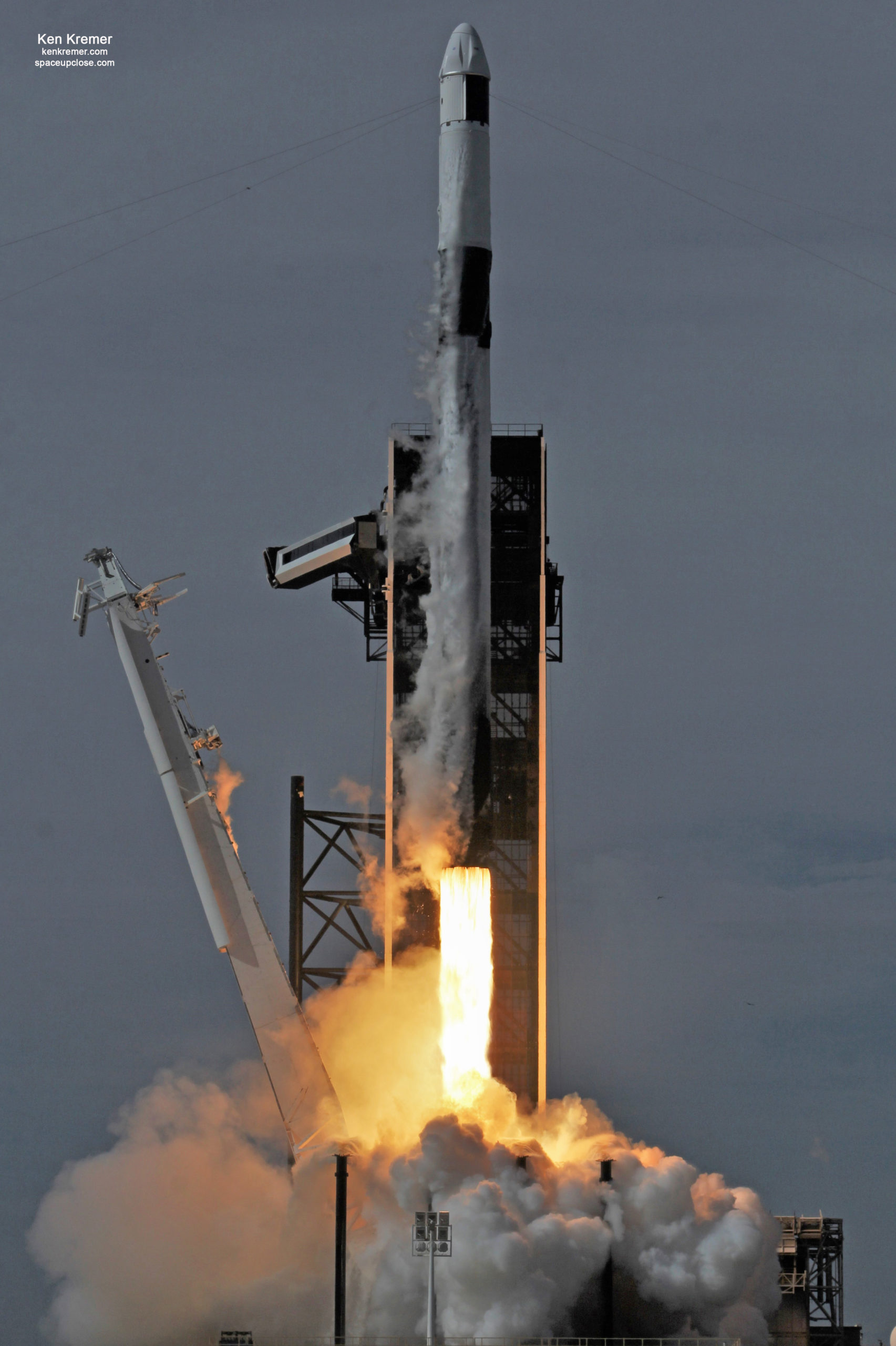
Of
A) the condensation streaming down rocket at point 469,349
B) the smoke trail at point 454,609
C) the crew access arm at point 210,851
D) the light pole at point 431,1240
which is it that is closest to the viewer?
the light pole at point 431,1240

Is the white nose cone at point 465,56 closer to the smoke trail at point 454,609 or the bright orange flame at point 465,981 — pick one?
the smoke trail at point 454,609

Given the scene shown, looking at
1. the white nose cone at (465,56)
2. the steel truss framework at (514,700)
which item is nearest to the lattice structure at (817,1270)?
the steel truss framework at (514,700)

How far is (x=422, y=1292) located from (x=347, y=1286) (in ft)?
8.65

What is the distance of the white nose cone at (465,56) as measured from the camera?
6925 cm

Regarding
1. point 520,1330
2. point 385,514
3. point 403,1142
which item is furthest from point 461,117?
point 520,1330

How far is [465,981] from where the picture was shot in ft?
228

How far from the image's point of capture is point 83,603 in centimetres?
6750

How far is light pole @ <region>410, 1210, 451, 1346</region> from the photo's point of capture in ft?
192

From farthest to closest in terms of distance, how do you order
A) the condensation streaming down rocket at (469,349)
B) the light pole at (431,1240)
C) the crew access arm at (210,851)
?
1. the condensation streaming down rocket at (469,349)
2. the crew access arm at (210,851)
3. the light pole at (431,1240)

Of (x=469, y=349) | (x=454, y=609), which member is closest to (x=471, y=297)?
(x=469, y=349)

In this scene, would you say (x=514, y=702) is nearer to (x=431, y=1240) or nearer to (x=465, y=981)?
(x=465, y=981)

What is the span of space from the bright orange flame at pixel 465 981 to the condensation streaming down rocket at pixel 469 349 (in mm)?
1512

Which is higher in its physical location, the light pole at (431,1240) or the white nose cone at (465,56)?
the white nose cone at (465,56)

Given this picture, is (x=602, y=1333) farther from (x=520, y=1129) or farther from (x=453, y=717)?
(x=453, y=717)
